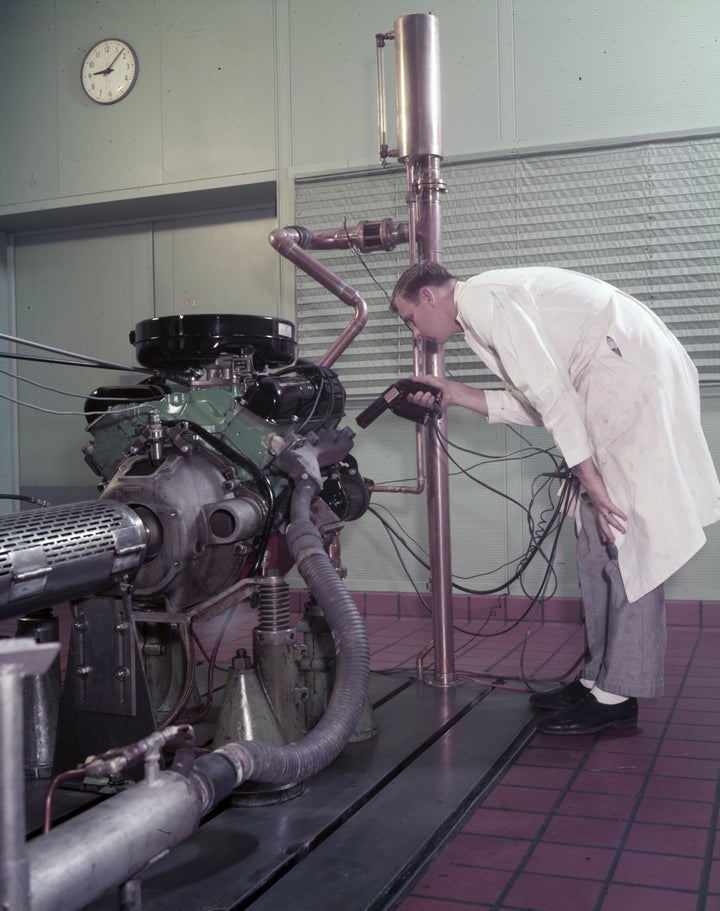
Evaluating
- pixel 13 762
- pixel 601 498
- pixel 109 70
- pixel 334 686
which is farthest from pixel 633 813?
pixel 109 70

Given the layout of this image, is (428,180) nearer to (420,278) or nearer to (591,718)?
(420,278)

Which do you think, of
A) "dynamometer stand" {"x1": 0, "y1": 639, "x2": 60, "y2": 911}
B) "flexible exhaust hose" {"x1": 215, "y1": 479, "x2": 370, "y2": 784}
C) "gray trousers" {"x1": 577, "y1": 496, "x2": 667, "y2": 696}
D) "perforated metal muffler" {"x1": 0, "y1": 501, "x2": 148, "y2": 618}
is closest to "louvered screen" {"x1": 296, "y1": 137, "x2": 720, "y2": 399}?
"gray trousers" {"x1": 577, "y1": 496, "x2": 667, "y2": 696}

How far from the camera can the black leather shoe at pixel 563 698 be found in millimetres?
2602

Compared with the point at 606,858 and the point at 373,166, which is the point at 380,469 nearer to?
the point at 373,166

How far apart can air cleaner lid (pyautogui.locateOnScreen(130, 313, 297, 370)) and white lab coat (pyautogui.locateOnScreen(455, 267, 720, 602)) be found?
1.79 ft

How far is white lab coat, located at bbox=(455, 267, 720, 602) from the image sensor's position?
2.33 meters

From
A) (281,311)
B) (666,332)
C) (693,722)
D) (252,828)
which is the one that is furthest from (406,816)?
(281,311)

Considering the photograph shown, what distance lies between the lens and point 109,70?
4.63 metres

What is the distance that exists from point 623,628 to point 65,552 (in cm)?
142

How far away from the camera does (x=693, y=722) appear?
8.18 ft

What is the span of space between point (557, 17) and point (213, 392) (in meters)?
2.62

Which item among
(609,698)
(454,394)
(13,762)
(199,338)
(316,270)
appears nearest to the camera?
(13,762)

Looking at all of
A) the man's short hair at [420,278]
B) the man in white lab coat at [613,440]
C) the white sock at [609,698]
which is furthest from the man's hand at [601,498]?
the man's short hair at [420,278]

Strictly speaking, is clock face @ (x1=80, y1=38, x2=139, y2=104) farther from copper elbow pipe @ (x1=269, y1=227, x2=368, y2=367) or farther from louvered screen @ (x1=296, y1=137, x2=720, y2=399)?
copper elbow pipe @ (x1=269, y1=227, x2=368, y2=367)
